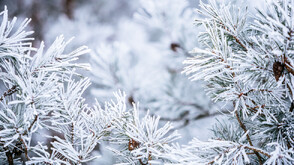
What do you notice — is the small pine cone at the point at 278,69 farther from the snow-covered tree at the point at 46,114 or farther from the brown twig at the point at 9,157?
the brown twig at the point at 9,157

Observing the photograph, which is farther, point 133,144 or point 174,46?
point 174,46

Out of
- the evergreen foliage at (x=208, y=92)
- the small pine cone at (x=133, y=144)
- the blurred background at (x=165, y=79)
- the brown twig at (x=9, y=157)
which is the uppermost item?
the blurred background at (x=165, y=79)

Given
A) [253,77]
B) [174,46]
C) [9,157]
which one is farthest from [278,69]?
[174,46]

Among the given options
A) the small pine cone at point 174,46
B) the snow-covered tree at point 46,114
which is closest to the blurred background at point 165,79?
the small pine cone at point 174,46

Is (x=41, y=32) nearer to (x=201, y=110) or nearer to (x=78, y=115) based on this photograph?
(x=201, y=110)

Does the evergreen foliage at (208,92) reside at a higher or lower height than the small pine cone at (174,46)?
lower

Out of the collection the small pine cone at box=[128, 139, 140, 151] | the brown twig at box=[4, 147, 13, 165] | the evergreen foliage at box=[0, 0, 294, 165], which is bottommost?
the brown twig at box=[4, 147, 13, 165]

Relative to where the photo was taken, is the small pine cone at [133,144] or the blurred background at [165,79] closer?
the small pine cone at [133,144]

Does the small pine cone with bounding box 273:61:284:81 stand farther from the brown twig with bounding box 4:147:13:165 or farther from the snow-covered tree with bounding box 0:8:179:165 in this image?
the brown twig with bounding box 4:147:13:165

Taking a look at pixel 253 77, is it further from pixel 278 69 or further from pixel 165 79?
pixel 165 79

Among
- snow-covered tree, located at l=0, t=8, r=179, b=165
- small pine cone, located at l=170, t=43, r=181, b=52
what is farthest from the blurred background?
snow-covered tree, located at l=0, t=8, r=179, b=165

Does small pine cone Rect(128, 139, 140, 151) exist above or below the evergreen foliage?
below

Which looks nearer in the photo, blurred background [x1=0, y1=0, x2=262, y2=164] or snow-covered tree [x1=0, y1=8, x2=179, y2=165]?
snow-covered tree [x1=0, y1=8, x2=179, y2=165]

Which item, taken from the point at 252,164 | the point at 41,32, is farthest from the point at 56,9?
the point at 252,164
